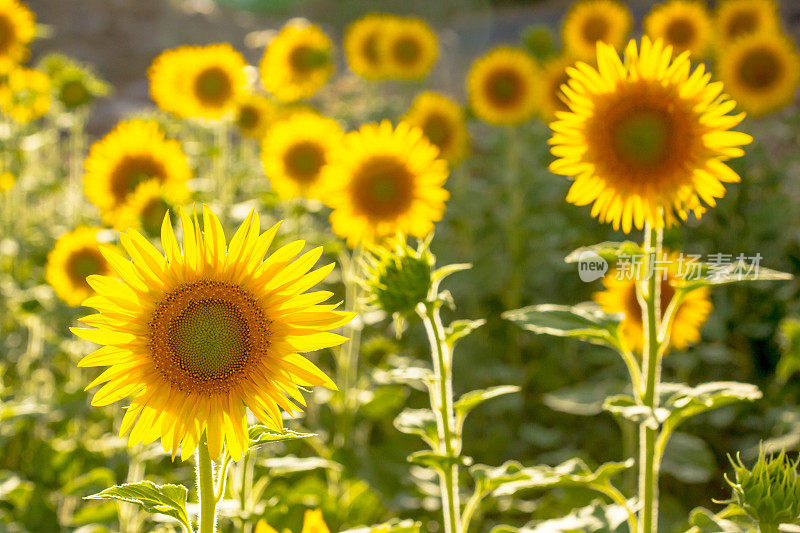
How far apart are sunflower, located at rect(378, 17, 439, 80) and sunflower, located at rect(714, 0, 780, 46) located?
161cm

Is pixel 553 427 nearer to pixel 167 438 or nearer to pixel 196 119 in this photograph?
pixel 196 119

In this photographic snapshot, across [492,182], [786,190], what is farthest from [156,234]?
[786,190]

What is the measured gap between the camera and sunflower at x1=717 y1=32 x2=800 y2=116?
13.6ft

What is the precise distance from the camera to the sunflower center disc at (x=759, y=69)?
4.17m

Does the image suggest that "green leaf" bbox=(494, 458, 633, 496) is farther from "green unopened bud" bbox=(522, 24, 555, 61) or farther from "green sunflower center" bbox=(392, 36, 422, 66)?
"green unopened bud" bbox=(522, 24, 555, 61)

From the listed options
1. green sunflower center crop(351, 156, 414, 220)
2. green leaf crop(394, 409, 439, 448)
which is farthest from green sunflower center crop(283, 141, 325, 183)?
green leaf crop(394, 409, 439, 448)

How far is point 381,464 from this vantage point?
2.78 m

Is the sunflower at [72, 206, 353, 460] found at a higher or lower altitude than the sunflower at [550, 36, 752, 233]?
lower

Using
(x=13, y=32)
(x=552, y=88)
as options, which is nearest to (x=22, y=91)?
(x=13, y=32)

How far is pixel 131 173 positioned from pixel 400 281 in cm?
185

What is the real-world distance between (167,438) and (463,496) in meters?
1.60

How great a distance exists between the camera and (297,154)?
329cm

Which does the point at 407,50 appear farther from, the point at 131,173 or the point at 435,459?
the point at 435,459

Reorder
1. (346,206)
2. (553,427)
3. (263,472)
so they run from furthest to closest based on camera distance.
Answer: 1. (553,427)
2. (346,206)
3. (263,472)
